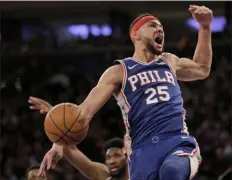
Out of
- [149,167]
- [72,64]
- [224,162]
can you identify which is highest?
[149,167]

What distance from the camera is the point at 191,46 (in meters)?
13.0

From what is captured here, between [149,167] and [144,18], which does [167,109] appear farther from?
[144,18]

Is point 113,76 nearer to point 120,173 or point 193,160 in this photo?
point 193,160

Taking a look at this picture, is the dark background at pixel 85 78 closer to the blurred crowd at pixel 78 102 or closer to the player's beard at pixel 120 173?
the blurred crowd at pixel 78 102

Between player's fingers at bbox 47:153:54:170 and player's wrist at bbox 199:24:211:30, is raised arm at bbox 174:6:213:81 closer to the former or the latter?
player's wrist at bbox 199:24:211:30

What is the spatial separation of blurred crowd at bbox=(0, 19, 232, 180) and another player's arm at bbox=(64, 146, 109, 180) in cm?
309

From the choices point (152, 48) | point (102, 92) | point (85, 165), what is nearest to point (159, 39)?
point (152, 48)

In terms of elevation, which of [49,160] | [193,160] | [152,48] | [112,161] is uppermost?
[152,48]

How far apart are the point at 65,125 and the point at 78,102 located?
8591 millimetres

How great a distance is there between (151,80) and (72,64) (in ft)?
32.3

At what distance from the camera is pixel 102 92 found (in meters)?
5.33

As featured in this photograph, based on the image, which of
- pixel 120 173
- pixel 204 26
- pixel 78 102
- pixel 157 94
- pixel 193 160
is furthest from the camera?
pixel 78 102

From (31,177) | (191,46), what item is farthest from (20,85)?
(31,177)

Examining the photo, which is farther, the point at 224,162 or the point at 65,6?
the point at 65,6
